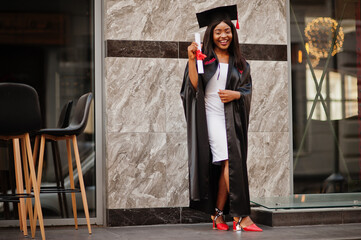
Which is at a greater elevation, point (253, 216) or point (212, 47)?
point (212, 47)

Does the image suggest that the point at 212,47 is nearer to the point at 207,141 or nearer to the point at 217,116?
the point at 217,116

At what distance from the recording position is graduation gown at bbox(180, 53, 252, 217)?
5516 mm

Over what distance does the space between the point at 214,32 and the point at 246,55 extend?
38.9 inches

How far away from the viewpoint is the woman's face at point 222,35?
18.6 ft

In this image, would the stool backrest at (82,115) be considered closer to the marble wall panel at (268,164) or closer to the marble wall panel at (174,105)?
the marble wall panel at (174,105)

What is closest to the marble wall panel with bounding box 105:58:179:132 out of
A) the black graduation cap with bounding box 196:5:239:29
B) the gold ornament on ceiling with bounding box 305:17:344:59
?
the black graduation cap with bounding box 196:5:239:29

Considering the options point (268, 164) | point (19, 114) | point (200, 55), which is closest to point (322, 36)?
point (268, 164)

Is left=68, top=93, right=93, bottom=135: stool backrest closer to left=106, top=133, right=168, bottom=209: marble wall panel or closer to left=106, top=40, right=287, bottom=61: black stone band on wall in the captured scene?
left=106, top=133, right=168, bottom=209: marble wall panel

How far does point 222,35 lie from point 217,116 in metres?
0.75

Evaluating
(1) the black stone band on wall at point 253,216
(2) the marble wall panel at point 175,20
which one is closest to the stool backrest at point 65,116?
(2) the marble wall panel at point 175,20

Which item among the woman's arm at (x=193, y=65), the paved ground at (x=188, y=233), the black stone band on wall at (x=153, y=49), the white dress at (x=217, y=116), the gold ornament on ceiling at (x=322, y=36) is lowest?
the paved ground at (x=188, y=233)

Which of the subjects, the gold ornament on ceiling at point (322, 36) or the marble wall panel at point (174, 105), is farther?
the gold ornament on ceiling at point (322, 36)

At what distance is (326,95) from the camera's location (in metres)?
6.95

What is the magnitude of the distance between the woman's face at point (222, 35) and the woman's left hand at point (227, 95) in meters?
0.45
